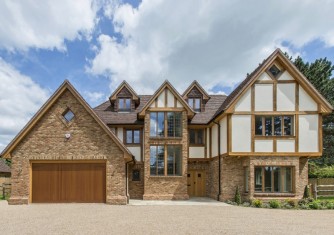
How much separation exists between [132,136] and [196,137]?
5068 millimetres

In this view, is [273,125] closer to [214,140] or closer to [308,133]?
[308,133]

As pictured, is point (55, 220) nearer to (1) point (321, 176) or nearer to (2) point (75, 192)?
(2) point (75, 192)

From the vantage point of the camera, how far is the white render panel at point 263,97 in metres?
18.7

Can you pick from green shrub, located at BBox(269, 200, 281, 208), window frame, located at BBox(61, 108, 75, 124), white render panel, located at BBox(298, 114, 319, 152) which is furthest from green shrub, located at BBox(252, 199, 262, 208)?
window frame, located at BBox(61, 108, 75, 124)

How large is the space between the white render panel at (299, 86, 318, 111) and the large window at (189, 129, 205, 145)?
24.8ft

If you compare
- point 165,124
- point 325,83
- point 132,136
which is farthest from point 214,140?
point 325,83

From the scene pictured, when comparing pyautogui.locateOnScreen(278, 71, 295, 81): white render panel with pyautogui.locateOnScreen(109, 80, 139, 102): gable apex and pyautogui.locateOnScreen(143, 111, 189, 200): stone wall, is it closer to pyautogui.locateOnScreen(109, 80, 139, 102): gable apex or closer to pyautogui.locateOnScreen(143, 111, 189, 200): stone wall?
pyautogui.locateOnScreen(143, 111, 189, 200): stone wall

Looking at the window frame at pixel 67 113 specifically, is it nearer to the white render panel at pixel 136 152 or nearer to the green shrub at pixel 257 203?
the white render panel at pixel 136 152

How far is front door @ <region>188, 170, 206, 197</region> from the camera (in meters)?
22.6

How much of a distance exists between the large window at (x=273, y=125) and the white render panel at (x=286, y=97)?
0.66 metres

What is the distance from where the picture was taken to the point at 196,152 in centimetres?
2248

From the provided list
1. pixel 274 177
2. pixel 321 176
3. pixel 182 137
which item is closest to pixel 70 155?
pixel 182 137

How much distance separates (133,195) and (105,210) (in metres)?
6.89

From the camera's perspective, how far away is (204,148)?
22516 millimetres
